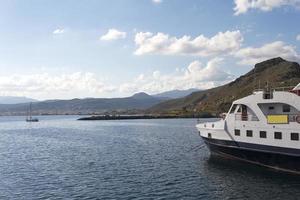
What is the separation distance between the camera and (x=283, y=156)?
40.6 meters

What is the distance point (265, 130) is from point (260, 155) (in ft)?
10.0

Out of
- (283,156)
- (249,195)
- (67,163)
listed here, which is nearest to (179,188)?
(249,195)

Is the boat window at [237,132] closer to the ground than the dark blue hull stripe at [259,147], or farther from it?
farther from it

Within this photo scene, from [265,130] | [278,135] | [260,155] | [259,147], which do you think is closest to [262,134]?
[265,130]

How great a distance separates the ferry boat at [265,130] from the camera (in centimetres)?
3994

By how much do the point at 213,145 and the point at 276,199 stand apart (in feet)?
63.7

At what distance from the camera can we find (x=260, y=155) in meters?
43.4

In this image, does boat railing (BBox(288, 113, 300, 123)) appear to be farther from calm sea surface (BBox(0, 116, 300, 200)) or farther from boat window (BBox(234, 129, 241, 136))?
boat window (BBox(234, 129, 241, 136))

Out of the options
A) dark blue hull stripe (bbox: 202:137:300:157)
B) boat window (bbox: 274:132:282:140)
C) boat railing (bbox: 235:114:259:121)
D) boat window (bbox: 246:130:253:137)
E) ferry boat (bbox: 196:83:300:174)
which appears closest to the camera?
dark blue hull stripe (bbox: 202:137:300:157)

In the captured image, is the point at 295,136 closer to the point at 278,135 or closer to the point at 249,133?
the point at 278,135

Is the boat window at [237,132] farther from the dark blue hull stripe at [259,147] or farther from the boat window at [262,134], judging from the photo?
the boat window at [262,134]

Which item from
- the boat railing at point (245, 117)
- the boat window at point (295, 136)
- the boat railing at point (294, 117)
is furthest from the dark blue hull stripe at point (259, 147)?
the boat railing at point (294, 117)

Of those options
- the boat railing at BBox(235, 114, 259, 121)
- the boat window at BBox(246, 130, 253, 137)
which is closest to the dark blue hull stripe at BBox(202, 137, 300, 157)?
the boat window at BBox(246, 130, 253, 137)

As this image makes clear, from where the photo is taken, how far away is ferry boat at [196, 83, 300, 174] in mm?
39938
